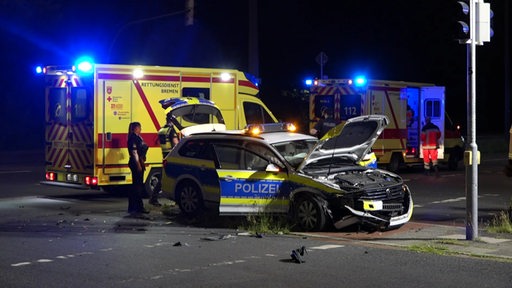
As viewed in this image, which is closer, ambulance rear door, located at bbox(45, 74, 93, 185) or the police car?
the police car

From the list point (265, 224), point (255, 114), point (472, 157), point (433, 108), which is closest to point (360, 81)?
point (433, 108)

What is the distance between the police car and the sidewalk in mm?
229

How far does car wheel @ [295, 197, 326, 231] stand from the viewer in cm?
1152

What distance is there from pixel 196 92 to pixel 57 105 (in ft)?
10.1

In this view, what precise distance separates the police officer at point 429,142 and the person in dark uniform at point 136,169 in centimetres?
1093

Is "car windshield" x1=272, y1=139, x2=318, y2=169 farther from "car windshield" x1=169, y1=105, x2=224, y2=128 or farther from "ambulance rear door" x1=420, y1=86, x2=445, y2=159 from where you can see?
"ambulance rear door" x1=420, y1=86, x2=445, y2=159

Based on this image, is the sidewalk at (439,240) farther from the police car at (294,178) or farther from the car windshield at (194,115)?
the car windshield at (194,115)

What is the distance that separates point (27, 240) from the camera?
35.4 ft

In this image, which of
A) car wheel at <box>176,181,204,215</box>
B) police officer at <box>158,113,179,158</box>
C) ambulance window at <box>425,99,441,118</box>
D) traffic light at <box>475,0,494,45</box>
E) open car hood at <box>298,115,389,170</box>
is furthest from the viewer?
ambulance window at <box>425,99,441,118</box>

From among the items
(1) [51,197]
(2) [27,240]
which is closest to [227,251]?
(2) [27,240]

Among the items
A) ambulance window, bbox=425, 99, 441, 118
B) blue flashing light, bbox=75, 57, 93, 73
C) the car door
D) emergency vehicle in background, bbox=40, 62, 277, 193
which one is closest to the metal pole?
the car door

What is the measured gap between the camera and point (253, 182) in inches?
482

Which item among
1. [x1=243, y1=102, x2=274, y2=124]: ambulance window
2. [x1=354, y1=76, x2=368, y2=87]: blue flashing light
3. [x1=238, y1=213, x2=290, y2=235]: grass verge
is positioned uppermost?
[x1=354, y1=76, x2=368, y2=87]: blue flashing light

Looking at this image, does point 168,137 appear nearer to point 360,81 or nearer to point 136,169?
point 136,169
